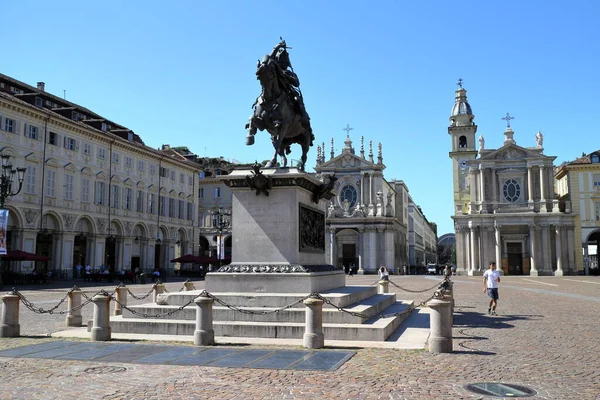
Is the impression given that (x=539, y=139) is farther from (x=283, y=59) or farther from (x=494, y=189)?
(x=283, y=59)

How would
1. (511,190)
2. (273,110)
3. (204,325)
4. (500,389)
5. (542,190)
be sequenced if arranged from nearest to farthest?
(500,389), (204,325), (273,110), (542,190), (511,190)

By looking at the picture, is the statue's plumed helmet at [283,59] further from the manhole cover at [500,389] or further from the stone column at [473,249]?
the stone column at [473,249]

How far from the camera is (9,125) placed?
128 ft

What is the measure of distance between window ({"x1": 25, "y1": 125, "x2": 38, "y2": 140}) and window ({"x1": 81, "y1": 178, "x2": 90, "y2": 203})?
20.0ft

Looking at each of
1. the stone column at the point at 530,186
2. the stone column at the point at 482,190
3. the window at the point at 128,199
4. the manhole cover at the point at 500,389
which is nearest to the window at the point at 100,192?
the window at the point at 128,199

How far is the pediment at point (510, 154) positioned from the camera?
7119cm

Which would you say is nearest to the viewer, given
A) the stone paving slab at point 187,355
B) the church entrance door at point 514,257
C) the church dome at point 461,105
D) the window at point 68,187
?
the stone paving slab at point 187,355

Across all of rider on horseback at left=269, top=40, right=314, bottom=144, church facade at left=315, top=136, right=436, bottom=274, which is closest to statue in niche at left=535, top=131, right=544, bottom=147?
church facade at left=315, top=136, right=436, bottom=274

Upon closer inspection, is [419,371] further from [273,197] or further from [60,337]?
[60,337]

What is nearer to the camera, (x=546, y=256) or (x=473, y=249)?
(x=546, y=256)

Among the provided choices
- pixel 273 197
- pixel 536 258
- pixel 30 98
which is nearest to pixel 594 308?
pixel 273 197

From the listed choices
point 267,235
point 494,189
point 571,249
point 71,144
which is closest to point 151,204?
point 71,144

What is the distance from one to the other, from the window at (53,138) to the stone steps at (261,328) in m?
34.7

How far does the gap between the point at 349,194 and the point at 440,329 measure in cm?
7169
